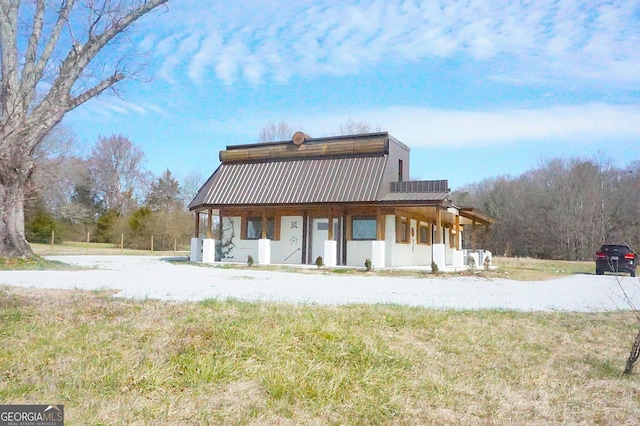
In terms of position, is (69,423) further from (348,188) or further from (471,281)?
(348,188)

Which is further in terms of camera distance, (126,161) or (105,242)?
(126,161)

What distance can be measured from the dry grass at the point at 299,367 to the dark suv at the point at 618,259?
16569mm

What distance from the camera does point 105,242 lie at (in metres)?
45.1

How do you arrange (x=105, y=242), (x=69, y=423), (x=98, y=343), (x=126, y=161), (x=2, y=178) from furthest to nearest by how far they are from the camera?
(x=126, y=161)
(x=105, y=242)
(x=2, y=178)
(x=98, y=343)
(x=69, y=423)

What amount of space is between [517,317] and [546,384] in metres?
2.94

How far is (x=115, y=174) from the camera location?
49094mm

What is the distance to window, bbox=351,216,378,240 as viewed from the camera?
70.8 feet

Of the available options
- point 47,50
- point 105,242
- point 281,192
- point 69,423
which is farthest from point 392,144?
point 105,242

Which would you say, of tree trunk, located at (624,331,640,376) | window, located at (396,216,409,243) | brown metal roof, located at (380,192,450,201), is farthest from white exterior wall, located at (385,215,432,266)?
tree trunk, located at (624,331,640,376)

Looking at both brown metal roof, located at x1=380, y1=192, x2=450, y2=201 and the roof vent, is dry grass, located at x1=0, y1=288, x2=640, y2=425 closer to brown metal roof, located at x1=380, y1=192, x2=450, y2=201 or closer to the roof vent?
brown metal roof, located at x1=380, y1=192, x2=450, y2=201

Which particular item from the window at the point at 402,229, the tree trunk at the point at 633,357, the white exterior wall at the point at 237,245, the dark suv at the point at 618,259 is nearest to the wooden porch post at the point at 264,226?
the white exterior wall at the point at 237,245

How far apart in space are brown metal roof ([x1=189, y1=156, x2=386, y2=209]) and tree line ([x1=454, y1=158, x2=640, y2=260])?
23.4 meters

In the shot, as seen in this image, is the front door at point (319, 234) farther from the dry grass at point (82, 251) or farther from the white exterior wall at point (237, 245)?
the dry grass at point (82, 251)

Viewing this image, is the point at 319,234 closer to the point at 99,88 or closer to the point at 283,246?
the point at 283,246
